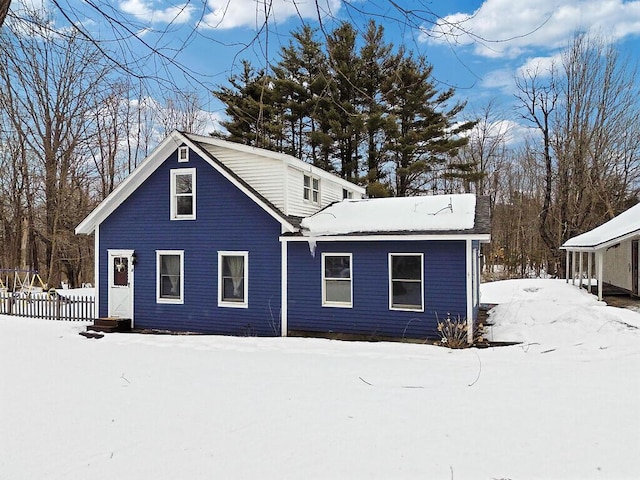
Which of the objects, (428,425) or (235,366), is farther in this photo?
(235,366)

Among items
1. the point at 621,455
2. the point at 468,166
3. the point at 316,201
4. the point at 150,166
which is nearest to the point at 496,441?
the point at 621,455

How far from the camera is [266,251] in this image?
12156 millimetres

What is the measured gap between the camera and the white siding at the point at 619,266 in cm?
1695

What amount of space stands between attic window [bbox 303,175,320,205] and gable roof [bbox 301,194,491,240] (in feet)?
2.17

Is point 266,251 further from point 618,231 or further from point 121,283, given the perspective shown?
point 618,231

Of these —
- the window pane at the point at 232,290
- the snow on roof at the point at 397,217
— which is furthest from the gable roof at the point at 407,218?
the window pane at the point at 232,290

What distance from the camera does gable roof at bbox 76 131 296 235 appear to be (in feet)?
39.0

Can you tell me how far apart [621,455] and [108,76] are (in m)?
6.22

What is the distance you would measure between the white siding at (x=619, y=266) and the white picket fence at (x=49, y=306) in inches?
766

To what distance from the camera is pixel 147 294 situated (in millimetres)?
13266

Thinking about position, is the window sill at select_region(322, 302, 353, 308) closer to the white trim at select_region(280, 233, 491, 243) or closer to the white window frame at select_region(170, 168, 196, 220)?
the white trim at select_region(280, 233, 491, 243)

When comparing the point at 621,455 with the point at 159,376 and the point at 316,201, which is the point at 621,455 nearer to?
the point at 159,376

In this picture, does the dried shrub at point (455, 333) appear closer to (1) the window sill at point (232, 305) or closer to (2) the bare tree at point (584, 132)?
(1) the window sill at point (232, 305)

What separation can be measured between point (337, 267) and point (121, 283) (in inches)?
273
